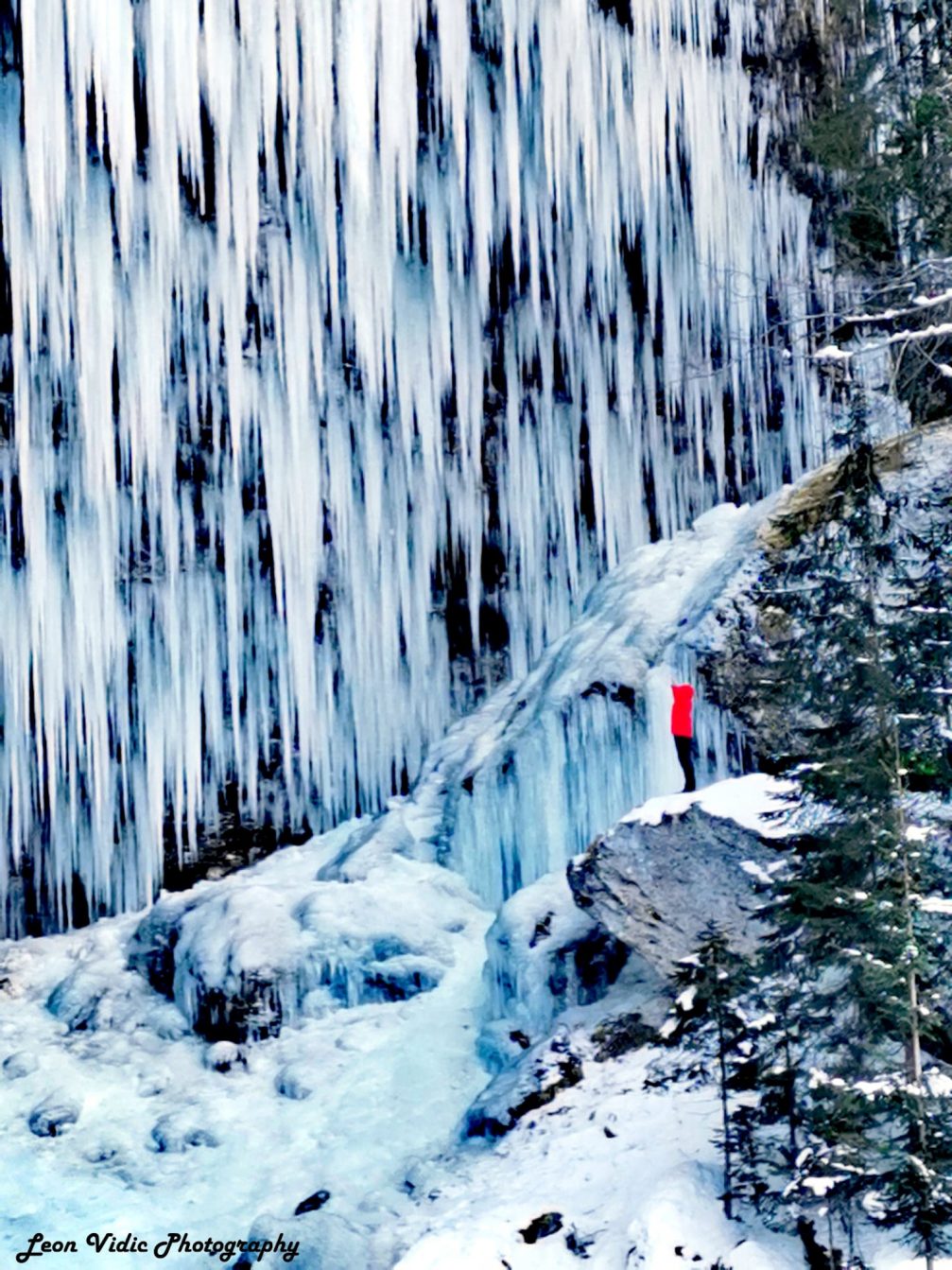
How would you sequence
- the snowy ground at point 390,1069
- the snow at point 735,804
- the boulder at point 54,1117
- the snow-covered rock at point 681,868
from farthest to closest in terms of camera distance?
the boulder at point 54,1117
the snow-covered rock at point 681,868
the snow at point 735,804
the snowy ground at point 390,1069

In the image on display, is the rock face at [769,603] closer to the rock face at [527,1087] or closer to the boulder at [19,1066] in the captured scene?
the rock face at [527,1087]

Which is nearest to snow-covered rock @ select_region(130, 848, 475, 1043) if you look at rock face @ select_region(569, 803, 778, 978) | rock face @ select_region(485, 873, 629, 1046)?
rock face @ select_region(485, 873, 629, 1046)

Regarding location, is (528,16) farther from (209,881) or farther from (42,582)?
(209,881)

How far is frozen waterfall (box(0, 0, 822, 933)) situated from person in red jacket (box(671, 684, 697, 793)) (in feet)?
9.43

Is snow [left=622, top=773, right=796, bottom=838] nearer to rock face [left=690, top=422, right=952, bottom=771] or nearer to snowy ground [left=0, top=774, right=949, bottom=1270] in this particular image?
snowy ground [left=0, top=774, right=949, bottom=1270]

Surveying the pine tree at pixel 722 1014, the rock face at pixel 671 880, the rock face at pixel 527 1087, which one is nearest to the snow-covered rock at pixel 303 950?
the rock face at pixel 527 1087

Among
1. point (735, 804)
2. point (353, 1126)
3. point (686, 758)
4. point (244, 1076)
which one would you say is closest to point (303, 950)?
point (244, 1076)

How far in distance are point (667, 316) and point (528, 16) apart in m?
4.70

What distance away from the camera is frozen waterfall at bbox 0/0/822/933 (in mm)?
15109

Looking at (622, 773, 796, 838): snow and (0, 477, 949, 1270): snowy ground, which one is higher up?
(622, 773, 796, 838): snow

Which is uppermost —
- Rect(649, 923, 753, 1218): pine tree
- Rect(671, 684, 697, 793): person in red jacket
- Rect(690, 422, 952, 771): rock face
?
Rect(690, 422, 952, 771): rock face

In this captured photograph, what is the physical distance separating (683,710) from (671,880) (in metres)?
1.88

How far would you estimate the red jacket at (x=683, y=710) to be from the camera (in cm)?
1262

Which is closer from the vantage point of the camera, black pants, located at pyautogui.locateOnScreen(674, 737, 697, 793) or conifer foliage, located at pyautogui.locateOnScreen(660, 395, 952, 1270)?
conifer foliage, located at pyautogui.locateOnScreen(660, 395, 952, 1270)
